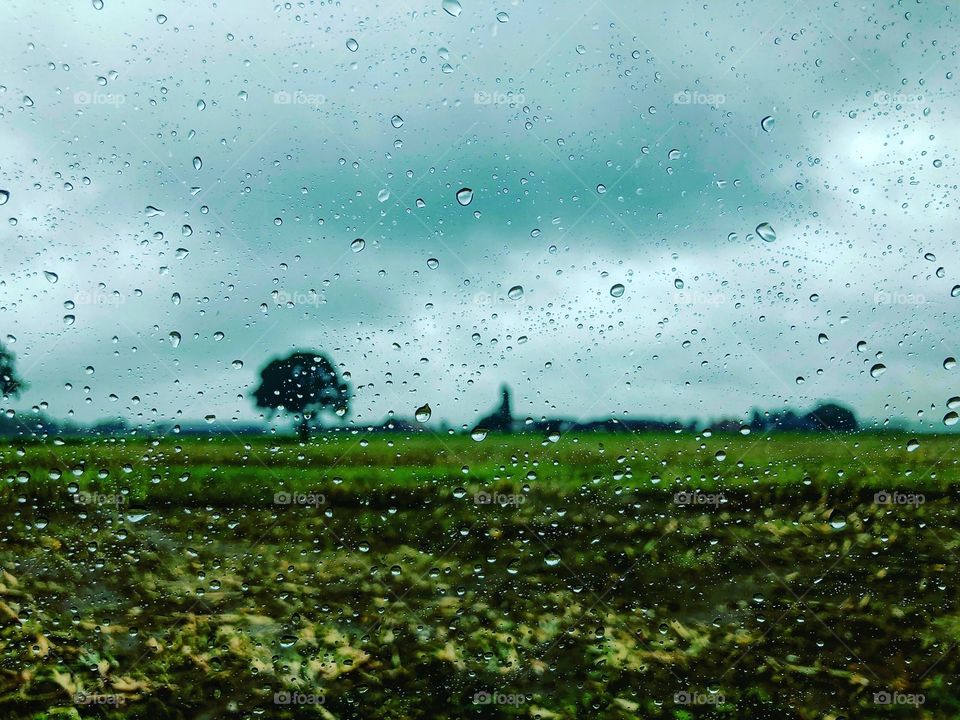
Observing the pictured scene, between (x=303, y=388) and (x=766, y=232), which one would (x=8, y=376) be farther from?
(x=766, y=232)

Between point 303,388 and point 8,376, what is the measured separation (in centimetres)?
100

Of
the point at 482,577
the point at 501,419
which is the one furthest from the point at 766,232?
the point at 482,577

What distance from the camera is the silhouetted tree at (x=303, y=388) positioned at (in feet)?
7.01

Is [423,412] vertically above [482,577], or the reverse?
[423,412]

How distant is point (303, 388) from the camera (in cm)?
217

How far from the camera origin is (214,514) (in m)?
2.27

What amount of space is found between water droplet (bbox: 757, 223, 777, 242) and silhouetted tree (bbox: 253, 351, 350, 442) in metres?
1.53

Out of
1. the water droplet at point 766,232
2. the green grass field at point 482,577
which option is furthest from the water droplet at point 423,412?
the water droplet at point 766,232

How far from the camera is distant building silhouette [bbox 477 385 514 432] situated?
2.17m

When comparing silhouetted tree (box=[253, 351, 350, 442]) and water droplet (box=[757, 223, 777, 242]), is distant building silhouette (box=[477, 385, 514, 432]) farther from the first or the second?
water droplet (box=[757, 223, 777, 242])

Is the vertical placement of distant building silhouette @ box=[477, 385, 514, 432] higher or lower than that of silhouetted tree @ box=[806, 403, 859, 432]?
higher

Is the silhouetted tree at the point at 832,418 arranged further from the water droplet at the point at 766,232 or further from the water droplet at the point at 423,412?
the water droplet at the point at 423,412

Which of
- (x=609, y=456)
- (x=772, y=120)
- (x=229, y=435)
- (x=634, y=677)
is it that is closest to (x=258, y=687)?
(x=229, y=435)

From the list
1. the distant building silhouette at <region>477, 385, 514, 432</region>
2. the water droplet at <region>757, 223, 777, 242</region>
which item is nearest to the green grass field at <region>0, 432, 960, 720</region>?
the distant building silhouette at <region>477, 385, 514, 432</region>
